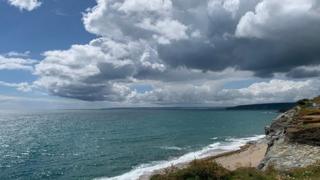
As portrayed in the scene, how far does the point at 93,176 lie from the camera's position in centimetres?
5106

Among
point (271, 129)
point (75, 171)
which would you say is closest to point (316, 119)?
point (271, 129)

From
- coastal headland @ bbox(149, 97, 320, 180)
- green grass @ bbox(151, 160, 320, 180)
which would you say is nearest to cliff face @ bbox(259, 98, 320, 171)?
coastal headland @ bbox(149, 97, 320, 180)

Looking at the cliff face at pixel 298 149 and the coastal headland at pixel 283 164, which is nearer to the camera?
the coastal headland at pixel 283 164

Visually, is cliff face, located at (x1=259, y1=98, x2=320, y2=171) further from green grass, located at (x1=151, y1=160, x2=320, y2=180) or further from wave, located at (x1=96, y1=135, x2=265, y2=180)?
wave, located at (x1=96, y1=135, x2=265, y2=180)

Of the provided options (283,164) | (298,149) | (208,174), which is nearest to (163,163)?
(298,149)

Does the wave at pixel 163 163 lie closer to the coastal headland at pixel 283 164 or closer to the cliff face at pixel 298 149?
the coastal headland at pixel 283 164

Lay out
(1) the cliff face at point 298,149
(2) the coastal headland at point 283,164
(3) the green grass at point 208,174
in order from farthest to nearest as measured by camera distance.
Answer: (1) the cliff face at point 298,149 → (2) the coastal headland at point 283,164 → (3) the green grass at point 208,174

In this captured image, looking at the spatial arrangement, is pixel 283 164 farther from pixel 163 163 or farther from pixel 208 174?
pixel 163 163

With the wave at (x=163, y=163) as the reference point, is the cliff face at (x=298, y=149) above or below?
above

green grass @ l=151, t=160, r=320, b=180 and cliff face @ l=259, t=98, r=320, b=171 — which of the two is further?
cliff face @ l=259, t=98, r=320, b=171

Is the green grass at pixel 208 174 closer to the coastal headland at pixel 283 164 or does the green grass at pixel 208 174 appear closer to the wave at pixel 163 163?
the coastal headland at pixel 283 164

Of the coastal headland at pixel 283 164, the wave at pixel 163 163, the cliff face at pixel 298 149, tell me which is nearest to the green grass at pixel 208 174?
the coastal headland at pixel 283 164

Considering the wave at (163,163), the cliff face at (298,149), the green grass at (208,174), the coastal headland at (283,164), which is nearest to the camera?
the green grass at (208,174)

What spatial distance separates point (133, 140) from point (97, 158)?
2741 centimetres
